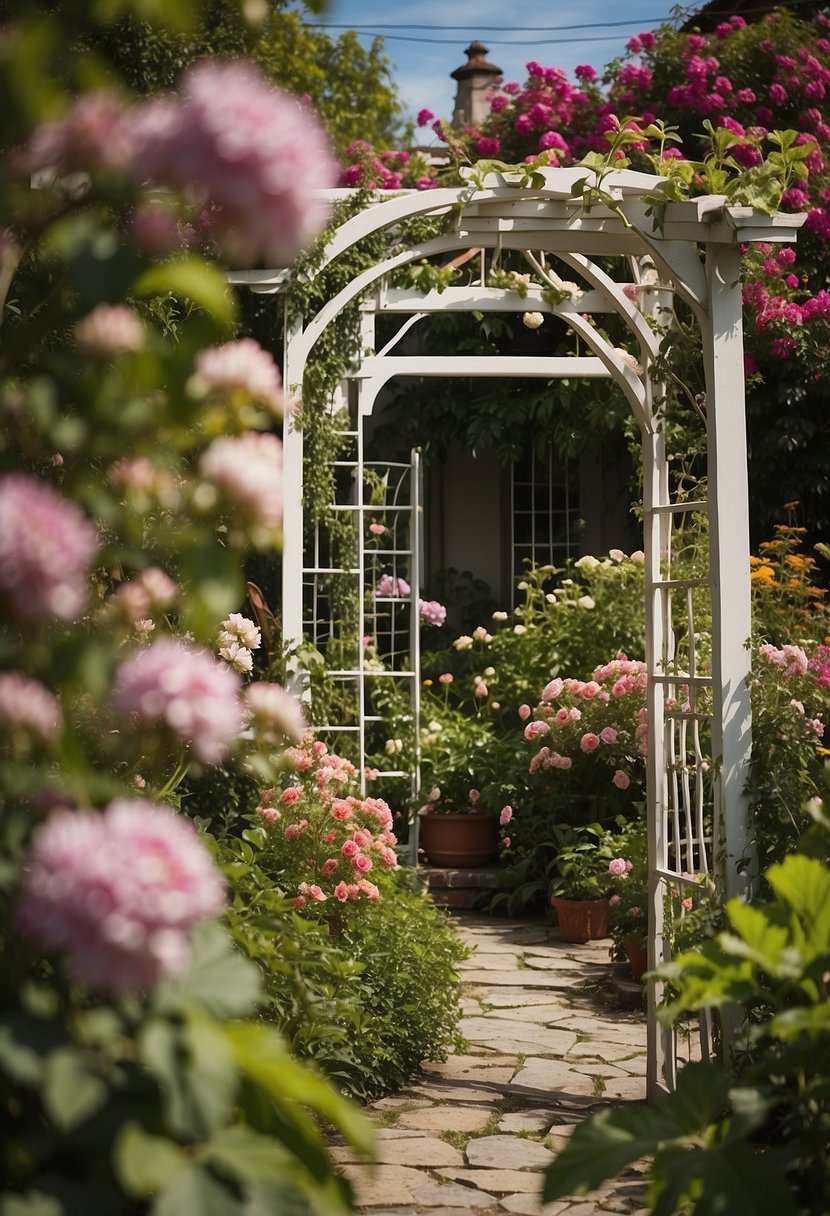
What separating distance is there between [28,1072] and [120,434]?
0.59m

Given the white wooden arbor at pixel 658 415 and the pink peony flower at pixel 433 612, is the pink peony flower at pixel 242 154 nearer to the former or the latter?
the white wooden arbor at pixel 658 415

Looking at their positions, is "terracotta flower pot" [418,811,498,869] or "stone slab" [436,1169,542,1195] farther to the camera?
"terracotta flower pot" [418,811,498,869]

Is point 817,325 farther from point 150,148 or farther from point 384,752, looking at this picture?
point 150,148

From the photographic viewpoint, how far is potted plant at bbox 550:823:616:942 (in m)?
6.16

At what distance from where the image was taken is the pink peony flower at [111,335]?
1305 millimetres

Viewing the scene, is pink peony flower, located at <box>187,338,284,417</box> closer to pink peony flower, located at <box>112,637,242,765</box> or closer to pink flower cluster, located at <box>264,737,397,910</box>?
pink peony flower, located at <box>112,637,242,765</box>

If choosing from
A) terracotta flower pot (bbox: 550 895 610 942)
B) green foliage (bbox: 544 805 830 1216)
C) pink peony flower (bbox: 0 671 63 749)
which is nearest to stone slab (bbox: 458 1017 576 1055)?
terracotta flower pot (bbox: 550 895 610 942)

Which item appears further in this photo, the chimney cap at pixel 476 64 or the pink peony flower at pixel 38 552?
the chimney cap at pixel 476 64

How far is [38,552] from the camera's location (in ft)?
3.76

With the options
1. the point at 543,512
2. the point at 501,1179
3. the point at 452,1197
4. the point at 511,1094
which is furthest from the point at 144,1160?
the point at 543,512

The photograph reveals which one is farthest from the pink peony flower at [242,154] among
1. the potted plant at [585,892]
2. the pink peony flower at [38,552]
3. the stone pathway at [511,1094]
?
the potted plant at [585,892]

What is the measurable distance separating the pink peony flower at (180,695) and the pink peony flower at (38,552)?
10 cm

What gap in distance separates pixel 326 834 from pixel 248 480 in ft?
9.90

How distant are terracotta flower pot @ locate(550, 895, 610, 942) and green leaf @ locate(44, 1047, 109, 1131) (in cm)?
518
